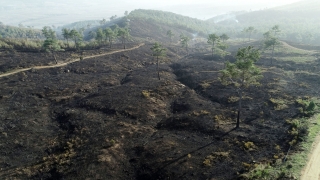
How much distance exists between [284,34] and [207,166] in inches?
8137

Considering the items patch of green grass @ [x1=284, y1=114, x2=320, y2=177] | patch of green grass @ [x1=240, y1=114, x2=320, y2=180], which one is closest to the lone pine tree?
patch of green grass @ [x1=284, y1=114, x2=320, y2=177]

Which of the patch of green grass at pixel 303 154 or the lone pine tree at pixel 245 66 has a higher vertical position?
the lone pine tree at pixel 245 66

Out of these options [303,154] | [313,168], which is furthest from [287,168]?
[303,154]

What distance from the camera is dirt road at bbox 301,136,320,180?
23.2 metres

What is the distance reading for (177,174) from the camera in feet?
88.7

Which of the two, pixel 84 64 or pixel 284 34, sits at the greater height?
pixel 284 34

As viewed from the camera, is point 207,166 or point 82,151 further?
point 82,151

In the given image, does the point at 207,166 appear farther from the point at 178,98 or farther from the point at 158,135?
the point at 178,98

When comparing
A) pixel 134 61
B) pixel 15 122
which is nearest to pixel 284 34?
pixel 134 61

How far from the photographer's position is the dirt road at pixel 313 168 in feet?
76.2

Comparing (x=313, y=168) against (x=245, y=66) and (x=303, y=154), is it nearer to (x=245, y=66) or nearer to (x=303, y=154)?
(x=303, y=154)

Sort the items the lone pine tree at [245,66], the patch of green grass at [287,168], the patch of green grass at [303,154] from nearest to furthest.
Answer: the patch of green grass at [287,168]
the patch of green grass at [303,154]
the lone pine tree at [245,66]

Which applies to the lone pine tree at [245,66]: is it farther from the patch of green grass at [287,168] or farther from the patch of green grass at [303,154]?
the patch of green grass at [287,168]

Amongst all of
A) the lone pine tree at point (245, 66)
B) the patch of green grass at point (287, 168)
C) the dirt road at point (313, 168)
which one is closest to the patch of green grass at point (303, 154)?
the patch of green grass at point (287, 168)
